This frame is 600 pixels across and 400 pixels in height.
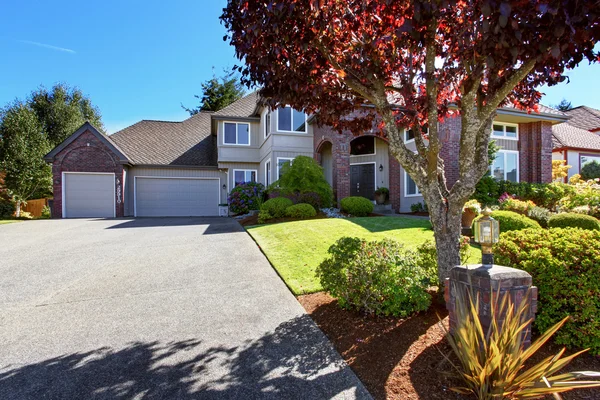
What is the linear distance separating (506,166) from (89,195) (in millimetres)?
21066

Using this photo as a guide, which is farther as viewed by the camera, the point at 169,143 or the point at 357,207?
the point at 169,143

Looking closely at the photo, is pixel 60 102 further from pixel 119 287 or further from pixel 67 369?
pixel 67 369

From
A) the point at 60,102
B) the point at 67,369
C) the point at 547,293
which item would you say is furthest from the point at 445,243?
the point at 60,102

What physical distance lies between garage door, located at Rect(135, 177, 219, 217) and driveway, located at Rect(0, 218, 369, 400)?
1192cm

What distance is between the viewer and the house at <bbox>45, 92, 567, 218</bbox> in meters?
14.0

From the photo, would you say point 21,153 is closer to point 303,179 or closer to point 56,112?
point 56,112

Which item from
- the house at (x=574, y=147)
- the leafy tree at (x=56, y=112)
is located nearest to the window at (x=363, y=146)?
the house at (x=574, y=147)

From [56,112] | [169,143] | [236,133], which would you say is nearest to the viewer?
[236,133]

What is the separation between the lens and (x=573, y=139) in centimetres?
1970

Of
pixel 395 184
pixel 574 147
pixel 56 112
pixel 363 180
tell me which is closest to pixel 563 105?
pixel 574 147

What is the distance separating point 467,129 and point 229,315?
3530 millimetres

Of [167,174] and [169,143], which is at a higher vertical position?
[169,143]

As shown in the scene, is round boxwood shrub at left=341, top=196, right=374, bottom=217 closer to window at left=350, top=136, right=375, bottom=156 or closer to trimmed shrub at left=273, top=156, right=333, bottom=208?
trimmed shrub at left=273, top=156, right=333, bottom=208

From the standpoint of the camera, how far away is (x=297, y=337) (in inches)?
129
